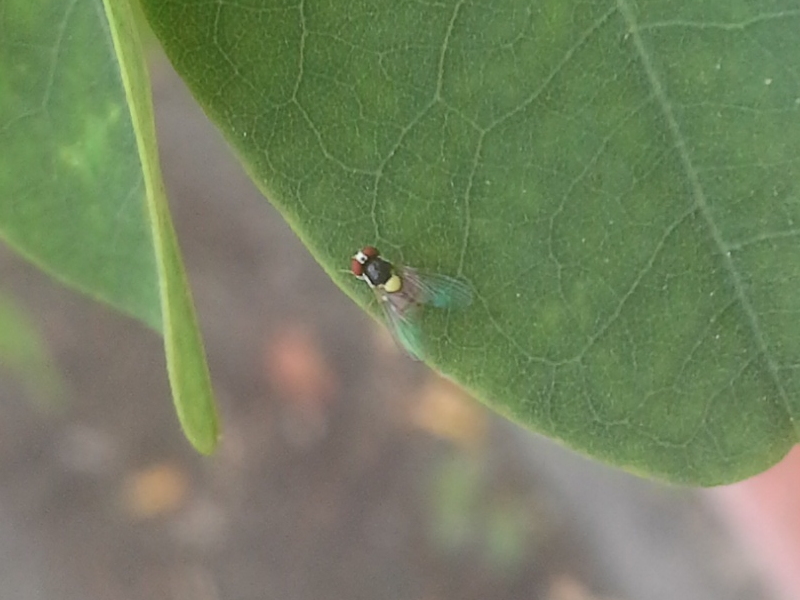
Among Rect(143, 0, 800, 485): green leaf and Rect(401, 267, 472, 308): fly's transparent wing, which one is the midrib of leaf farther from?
Rect(401, 267, 472, 308): fly's transparent wing

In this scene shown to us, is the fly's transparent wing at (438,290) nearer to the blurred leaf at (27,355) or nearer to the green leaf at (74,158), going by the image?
the green leaf at (74,158)

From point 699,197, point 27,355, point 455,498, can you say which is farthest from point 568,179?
point 27,355

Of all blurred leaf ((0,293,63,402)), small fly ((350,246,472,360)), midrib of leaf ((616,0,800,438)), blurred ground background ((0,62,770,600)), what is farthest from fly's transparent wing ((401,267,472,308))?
blurred leaf ((0,293,63,402))

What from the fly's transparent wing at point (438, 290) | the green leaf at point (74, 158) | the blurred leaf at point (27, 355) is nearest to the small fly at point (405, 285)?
the fly's transparent wing at point (438, 290)

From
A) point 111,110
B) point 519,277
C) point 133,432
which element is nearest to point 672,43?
point 519,277

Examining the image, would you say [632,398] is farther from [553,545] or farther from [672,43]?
[553,545]

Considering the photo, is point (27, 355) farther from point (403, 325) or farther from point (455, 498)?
point (403, 325)
